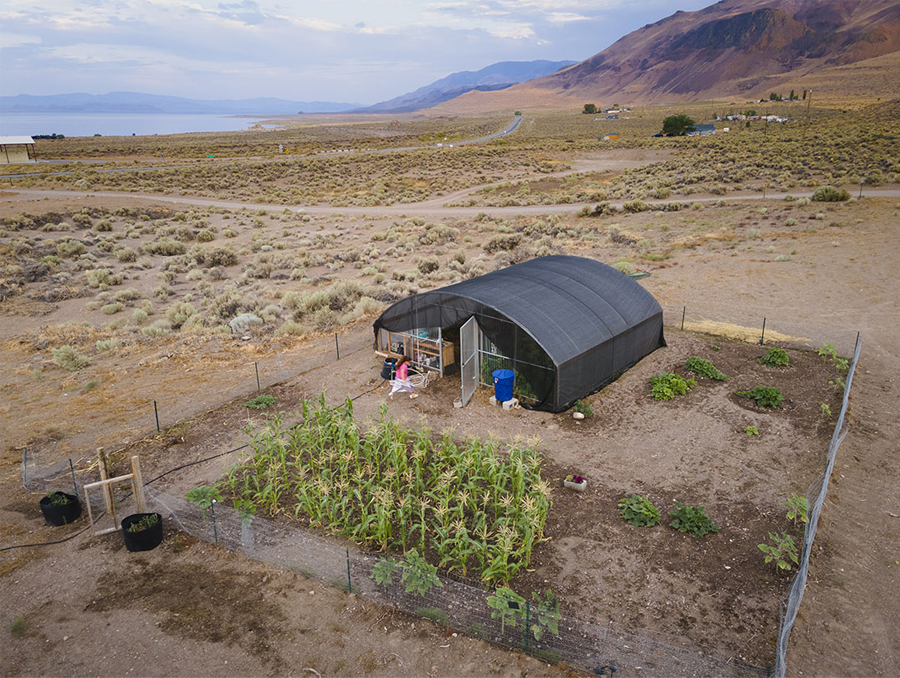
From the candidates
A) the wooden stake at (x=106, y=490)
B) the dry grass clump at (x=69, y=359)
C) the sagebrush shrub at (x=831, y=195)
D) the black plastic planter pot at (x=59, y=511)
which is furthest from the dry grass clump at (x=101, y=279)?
the sagebrush shrub at (x=831, y=195)

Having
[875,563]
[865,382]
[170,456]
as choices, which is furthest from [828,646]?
[170,456]

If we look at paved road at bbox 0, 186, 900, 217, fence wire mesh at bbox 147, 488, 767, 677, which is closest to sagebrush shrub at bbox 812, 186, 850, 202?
paved road at bbox 0, 186, 900, 217

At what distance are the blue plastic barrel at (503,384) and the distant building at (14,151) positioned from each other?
324 ft

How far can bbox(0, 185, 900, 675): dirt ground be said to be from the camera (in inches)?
299

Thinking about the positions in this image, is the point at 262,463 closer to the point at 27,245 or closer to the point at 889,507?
the point at 889,507

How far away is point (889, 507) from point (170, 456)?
46.9 ft

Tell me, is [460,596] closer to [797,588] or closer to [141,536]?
[797,588]

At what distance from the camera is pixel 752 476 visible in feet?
37.6

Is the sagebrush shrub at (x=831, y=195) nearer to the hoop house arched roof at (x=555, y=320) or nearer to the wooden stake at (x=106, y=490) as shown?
the hoop house arched roof at (x=555, y=320)

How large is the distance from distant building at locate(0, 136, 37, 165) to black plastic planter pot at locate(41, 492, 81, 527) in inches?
3823

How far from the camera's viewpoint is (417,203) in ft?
190

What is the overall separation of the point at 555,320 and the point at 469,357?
2.43 m

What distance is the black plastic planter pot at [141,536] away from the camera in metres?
9.52

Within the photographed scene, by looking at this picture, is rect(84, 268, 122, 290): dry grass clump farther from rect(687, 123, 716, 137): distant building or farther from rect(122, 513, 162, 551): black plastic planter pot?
rect(687, 123, 716, 137): distant building
